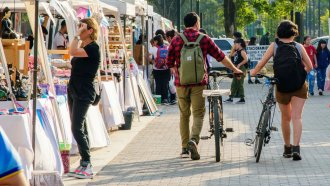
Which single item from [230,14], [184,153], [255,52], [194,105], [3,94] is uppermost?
[230,14]

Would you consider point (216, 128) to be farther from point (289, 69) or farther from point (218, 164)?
point (289, 69)

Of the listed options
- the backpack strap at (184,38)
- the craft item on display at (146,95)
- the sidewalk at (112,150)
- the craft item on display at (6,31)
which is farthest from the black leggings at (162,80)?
the backpack strap at (184,38)

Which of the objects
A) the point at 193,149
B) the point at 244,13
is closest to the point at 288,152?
the point at 193,149

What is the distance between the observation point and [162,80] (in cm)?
2339

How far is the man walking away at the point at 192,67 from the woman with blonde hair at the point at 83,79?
1704 mm

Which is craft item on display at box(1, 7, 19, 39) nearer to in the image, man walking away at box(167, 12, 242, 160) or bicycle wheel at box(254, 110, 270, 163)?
man walking away at box(167, 12, 242, 160)

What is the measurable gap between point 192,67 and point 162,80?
1181 centimetres

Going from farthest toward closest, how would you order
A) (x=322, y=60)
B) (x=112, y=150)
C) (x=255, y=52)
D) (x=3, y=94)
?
(x=255, y=52) → (x=322, y=60) → (x=112, y=150) → (x=3, y=94)

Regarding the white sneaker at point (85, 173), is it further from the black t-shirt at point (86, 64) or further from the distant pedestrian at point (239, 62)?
the distant pedestrian at point (239, 62)

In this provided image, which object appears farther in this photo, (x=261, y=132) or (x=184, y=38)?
(x=184, y=38)

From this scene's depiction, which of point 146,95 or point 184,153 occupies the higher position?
point 146,95

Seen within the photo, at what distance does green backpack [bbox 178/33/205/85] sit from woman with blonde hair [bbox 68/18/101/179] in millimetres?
1676

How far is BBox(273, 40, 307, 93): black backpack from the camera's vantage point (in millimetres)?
11375

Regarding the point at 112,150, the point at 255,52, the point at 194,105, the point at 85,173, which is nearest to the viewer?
the point at 85,173
